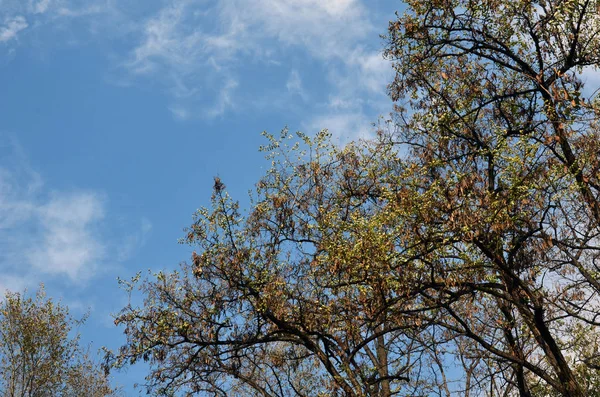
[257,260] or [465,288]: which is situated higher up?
[257,260]

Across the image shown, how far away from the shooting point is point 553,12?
15438 millimetres

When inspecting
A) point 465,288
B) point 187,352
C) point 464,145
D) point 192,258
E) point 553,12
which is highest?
point 553,12

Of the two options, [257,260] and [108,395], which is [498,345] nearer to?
[257,260]

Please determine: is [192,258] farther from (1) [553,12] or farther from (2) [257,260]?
(1) [553,12]

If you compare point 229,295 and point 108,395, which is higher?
point 108,395

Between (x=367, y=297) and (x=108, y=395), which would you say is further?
(x=108, y=395)

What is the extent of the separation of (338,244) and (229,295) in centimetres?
339

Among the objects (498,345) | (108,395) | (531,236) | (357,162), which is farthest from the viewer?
(108,395)

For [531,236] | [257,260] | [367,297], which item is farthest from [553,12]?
[257,260]

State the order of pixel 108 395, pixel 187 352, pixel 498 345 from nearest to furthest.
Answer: pixel 187 352, pixel 498 345, pixel 108 395

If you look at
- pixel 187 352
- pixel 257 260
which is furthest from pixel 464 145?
pixel 187 352

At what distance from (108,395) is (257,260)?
25.0 meters

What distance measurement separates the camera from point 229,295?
671 inches

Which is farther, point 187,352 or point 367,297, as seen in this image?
point 187,352
